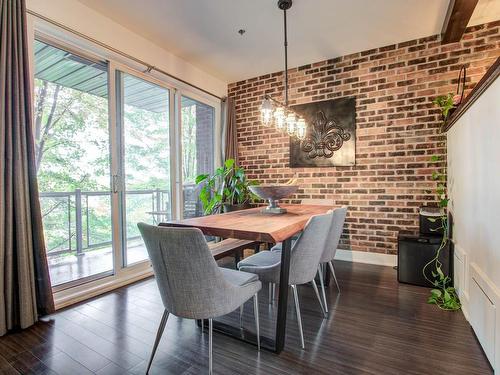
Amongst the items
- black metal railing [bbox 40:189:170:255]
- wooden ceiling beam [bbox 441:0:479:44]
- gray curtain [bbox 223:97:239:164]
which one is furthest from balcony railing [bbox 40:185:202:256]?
wooden ceiling beam [bbox 441:0:479:44]

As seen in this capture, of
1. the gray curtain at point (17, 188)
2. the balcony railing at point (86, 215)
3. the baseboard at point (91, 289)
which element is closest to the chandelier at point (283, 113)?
the balcony railing at point (86, 215)

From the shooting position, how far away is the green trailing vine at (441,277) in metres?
2.25

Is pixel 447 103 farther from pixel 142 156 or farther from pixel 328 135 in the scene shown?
pixel 142 156

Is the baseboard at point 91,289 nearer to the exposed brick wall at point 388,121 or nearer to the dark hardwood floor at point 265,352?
the dark hardwood floor at point 265,352

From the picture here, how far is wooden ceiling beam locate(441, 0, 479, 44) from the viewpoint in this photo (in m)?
2.25

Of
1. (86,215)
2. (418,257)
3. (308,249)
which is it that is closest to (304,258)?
(308,249)

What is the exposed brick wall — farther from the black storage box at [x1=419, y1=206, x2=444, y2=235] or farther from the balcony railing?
the balcony railing

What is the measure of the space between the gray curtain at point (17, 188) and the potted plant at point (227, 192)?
1.90m

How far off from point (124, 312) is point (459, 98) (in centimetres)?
377

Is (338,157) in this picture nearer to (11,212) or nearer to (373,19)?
(373,19)

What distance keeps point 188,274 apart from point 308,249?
0.80 m

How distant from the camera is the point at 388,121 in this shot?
10.9 feet

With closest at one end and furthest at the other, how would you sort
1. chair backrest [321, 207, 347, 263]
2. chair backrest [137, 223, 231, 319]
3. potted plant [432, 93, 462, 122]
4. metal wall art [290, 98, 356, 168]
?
chair backrest [137, 223, 231, 319] → chair backrest [321, 207, 347, 263] → potted plant [432, 93, 462, 122] → metal wall art [290, 98, 356, 168]

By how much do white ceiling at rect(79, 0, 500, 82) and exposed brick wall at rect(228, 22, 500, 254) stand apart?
0.23m
